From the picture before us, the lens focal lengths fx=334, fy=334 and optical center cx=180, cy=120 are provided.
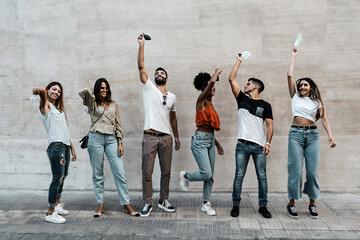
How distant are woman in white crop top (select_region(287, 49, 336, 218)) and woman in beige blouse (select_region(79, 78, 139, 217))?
2259 millimetres

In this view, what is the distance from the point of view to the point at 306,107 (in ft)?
15.0

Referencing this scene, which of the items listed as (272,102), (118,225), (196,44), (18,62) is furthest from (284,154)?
(18,62)

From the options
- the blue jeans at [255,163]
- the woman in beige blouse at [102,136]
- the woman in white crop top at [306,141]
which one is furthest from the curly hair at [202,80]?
the woman in beige blouse at [102,136]

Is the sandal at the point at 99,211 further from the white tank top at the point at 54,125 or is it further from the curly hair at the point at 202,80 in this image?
the curly hair at the point at 202,80

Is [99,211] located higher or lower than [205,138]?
lower

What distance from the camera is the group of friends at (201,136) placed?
14.8 ft

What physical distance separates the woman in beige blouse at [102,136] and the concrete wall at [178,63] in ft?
3.50

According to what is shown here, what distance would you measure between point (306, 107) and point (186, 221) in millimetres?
2247

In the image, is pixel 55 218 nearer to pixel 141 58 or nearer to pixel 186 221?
pixel 186 221

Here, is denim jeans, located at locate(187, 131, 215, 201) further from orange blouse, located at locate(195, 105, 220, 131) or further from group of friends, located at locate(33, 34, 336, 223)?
orange blouse, located at locate(195, 105, 220, 131)

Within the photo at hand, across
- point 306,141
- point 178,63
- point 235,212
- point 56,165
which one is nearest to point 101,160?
point 56,165

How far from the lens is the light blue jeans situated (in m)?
4.67

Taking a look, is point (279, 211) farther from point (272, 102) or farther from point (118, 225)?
point (118, 225)

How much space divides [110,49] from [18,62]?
1692mm
